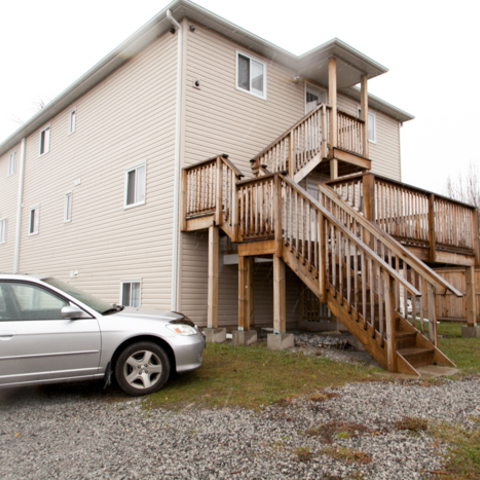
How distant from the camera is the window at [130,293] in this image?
1177 centimetres

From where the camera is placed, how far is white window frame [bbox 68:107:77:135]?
51.8 feet

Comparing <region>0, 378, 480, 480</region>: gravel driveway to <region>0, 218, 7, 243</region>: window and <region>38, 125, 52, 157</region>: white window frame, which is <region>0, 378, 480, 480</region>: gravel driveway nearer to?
<region>38, 125, 52, 157</region>: white window frame

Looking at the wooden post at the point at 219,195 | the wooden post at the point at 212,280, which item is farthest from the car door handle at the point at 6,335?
the wooden post at the point at 219,195

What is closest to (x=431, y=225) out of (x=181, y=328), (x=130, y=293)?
(x=181, y=328)

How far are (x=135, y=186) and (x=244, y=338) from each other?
592cm

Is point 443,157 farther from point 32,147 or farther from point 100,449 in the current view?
point 100,449

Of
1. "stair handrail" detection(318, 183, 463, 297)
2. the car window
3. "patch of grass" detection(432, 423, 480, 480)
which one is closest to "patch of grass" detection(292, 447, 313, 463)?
"patch of grass" detection(432, 423, 480, 480)

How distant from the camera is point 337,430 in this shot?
3.73 meters

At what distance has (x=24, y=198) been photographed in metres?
19.3

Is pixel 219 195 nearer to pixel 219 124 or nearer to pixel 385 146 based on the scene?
pixel 219 124

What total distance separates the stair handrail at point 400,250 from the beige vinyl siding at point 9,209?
638 inches

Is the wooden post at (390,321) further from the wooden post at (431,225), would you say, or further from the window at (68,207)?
the window at (68,207)

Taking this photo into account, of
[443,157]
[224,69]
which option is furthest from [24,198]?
[443,157]

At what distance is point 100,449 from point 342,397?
2.50 meters
